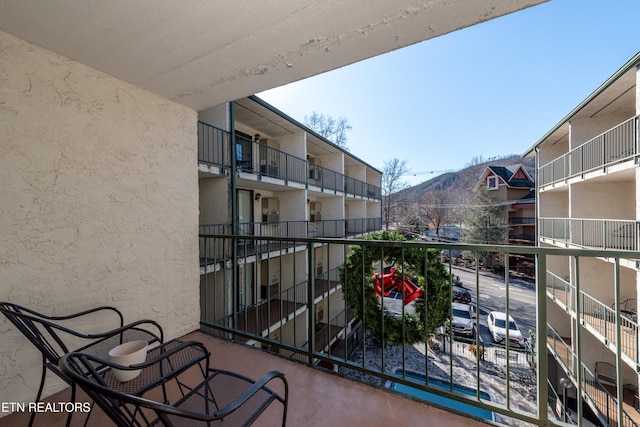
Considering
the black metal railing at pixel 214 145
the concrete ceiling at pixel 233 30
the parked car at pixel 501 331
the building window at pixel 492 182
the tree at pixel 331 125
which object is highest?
the tree at pixel 331 125

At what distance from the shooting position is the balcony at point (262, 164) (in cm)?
518

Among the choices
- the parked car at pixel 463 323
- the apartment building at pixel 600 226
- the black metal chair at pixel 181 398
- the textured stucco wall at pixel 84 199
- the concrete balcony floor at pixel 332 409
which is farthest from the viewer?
the parked car at pixel 463 323

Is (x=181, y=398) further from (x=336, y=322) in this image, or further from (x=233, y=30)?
(x=336, y=322)

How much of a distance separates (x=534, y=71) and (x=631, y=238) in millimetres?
15011

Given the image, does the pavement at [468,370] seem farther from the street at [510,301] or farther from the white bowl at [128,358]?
the white bowl at [128,358]

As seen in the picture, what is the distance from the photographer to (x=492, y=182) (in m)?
21.4

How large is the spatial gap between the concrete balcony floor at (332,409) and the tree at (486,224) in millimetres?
20099

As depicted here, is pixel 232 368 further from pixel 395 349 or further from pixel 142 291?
pixel 395 349

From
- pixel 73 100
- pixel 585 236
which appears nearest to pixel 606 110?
pixel 585 236

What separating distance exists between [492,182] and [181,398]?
26.0 m

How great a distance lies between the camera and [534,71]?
53.2ft

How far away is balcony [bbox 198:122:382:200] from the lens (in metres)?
5.18

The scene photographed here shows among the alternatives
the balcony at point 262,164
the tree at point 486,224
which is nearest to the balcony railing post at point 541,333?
the balcony at point 262,164

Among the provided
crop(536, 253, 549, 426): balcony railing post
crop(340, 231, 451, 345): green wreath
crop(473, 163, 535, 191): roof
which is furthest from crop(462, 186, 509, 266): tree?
crop(536, 253, 549, 426): balcony railing post
